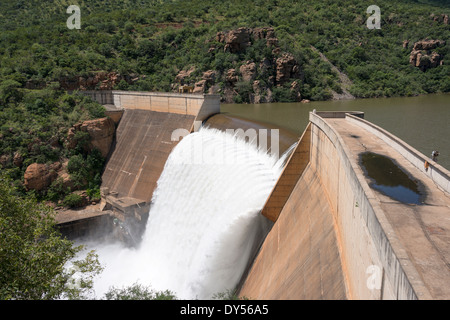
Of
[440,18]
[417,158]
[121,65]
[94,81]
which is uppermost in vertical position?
[440,18]

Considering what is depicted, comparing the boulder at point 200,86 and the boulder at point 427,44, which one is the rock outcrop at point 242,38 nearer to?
the boulder at point 200,86

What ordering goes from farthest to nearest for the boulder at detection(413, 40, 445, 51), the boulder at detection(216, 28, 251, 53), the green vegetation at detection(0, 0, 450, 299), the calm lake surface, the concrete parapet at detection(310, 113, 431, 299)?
the boulder at detection(413, 40, 445, 51) → the boulder at detection(216, 28, 251, 53) → the calm lake surface → the green vegetation at detection(0, 0, 450, 299) → the concrete parapet at detection(310, 113, 431, 299)

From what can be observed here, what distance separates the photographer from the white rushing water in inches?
520

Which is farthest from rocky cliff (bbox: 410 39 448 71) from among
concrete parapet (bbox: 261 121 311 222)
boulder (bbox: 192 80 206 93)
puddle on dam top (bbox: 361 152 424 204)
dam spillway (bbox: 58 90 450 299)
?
puddle on dam top (bbox: 361 152 424 204)

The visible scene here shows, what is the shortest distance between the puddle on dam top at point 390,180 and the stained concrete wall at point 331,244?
629 millimetres

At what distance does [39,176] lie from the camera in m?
23.2

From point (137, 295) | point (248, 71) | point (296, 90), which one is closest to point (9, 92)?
point (137, 295)

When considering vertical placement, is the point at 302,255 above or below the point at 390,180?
below

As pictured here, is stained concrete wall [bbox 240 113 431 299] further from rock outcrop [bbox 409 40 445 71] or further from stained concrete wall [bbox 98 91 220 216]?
rock outcrop [bbox 409 40 445 71]

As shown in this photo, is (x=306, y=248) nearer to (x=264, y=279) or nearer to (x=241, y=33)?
(x=264, y=279)

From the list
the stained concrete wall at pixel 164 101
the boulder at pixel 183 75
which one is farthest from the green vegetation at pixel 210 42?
the stained concrete wall at pixel 164 101

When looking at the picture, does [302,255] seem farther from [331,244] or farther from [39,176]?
[39,176]

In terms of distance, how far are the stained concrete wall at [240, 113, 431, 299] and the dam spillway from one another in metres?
0.02

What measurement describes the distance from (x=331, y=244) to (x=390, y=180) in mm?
1977
